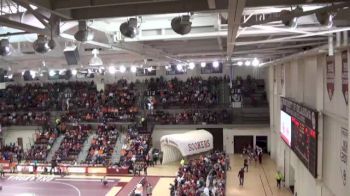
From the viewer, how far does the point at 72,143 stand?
2975cm

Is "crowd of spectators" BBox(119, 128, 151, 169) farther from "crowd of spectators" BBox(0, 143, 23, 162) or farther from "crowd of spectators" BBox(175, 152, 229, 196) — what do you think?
"crowd of spectators" BBox(0, 143, 23, 162)

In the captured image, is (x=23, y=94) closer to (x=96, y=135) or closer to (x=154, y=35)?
(x=96, y=135)

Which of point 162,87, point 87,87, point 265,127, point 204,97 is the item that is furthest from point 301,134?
point 87,87

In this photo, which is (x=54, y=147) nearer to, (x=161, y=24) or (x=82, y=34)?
(x=161, y=24)

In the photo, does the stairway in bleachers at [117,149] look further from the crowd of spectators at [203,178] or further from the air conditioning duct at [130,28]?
the air conditioning duct at [130,28]

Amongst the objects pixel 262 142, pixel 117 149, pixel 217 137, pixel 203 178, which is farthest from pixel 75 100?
pixel 203 178

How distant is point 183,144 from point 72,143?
390 inches

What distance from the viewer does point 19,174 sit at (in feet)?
85.4

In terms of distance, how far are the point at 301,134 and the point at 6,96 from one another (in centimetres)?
3114

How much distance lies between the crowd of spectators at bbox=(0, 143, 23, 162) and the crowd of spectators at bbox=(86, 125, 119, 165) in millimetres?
6095

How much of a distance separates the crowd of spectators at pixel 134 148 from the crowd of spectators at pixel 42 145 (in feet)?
21.0

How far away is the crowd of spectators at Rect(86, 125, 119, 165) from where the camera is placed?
2712 centimetres

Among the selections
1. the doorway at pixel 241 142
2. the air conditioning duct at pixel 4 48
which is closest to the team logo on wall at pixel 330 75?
the air conditioning duct at pixel 4 48

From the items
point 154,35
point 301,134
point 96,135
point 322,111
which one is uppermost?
point 154,35
